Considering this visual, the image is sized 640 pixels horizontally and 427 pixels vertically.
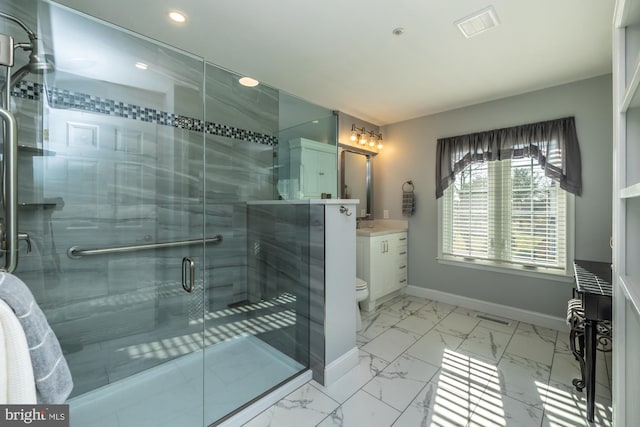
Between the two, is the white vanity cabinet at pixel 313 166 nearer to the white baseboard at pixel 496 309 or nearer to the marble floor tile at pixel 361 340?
the marble floor tile at pixel 361 340

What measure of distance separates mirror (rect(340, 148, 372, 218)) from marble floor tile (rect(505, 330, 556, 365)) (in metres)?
2.10

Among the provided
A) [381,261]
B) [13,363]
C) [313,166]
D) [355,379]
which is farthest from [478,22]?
[13,363]

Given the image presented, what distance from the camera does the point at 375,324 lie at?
2736 mm

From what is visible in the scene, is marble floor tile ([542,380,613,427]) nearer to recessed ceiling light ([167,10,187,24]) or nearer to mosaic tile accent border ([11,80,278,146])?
mosaic tile accent border ([11,80,278,146])

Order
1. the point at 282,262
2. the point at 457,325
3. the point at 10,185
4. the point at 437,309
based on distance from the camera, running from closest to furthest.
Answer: the point at 10,185 → the point at 282,262 → the point at 457,325 → the point at 437,309

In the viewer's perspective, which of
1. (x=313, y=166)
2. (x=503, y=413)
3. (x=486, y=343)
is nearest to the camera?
(x=503, y=413)

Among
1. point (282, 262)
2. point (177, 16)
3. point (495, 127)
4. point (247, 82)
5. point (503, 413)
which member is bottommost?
point (503, 413)

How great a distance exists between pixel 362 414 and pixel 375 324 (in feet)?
4.07

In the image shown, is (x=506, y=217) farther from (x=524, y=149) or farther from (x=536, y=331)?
(x=536, y=331)

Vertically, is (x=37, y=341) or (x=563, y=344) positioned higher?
(x=37, y=341)

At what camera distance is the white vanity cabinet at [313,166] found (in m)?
2.70

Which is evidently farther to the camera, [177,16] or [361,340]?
[361,340]

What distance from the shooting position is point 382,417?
59.9 inches

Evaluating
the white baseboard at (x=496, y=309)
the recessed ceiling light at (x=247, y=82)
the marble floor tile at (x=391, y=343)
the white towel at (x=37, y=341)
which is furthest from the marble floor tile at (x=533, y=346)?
the recessed ceiling light at (x=247, y=82)
